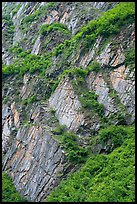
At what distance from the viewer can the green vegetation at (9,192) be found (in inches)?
1020

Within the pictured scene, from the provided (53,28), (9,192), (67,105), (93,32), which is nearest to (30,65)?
(53,28)

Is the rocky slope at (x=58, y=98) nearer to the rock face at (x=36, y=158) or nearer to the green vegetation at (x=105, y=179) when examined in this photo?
the rock face at (x=36, y=158)

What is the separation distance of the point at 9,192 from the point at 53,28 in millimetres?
17403

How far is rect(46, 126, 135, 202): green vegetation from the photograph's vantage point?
71.4ft

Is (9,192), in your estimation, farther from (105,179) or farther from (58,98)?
(58,98)

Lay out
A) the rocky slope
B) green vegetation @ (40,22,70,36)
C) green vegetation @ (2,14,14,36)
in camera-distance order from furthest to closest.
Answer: green vegetation @ (2,14,14,36) < green vegetation @ (40,22,70,36) < the rocky slope

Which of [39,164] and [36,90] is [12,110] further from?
[39,164]

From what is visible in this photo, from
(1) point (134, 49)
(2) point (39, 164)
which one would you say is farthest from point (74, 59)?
(2) point (39, 164)

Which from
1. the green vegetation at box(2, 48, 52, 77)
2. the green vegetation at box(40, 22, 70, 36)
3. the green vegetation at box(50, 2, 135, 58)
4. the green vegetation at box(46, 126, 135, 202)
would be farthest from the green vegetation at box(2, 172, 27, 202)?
the green vegetation at box(40, 22, 70, 36)

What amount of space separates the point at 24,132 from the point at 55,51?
879 cm

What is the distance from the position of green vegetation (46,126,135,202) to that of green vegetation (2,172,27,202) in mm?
2781

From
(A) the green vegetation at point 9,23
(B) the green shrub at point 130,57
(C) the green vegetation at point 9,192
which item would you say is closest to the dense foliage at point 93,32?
(B) the green shrub at point 130,57

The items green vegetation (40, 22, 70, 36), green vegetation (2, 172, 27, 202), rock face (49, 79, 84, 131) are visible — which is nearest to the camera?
green vegetation (2, 172, 27, 202)

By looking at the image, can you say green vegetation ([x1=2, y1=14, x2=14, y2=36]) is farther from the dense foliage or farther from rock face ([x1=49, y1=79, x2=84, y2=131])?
rock face ([x1=49, y1=79, x2=84, y2=131])
